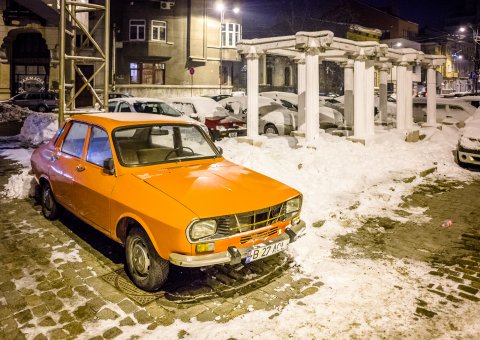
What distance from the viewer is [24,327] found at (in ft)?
12.1

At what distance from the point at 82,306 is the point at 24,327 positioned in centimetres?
55

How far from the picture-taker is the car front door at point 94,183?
4836mm

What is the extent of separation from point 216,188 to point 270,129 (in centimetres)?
1160

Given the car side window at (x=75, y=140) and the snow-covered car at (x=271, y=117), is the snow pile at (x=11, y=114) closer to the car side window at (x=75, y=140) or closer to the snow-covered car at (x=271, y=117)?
the snow-covered car at (x=271, y=117)

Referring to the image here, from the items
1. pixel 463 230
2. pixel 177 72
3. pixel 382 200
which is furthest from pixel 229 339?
pixel 177 72

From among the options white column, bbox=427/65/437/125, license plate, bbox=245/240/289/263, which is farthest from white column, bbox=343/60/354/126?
license plate, bbox=245/240/289/263

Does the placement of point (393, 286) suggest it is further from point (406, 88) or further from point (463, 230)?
point (406, 88)

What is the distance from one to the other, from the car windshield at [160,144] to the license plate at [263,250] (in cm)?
170

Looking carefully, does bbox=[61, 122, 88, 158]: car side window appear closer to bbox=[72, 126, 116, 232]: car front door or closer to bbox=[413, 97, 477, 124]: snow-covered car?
bbox=[72, 126, 116, 232]: car front door

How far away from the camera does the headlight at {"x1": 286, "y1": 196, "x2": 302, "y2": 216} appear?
477cm

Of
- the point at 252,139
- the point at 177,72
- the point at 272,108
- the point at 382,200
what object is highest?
the point at 177,72

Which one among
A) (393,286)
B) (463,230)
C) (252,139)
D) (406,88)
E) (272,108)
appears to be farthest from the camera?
(272,108)

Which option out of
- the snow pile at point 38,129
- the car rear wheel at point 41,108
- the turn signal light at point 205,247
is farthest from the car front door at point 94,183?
the car rear wheel at point 41,108

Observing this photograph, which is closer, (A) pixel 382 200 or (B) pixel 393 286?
(B) pixel 393 286
